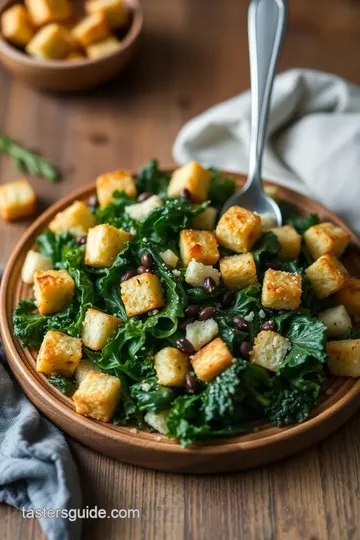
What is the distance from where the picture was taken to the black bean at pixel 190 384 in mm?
3938

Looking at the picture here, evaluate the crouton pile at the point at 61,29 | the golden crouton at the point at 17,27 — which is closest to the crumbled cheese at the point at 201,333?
the crouton pile at the point at 61,29

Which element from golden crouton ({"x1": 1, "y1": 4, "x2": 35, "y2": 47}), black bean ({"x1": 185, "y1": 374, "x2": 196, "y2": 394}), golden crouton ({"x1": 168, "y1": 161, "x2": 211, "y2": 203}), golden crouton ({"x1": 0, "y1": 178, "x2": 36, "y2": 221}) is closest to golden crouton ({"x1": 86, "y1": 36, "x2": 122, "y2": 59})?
golden crouton ({"x1": 1, "y1": 4, "x2": 35, "y2": 47})

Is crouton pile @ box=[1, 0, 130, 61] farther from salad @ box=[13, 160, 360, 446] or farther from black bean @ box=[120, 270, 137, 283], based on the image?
black bean @ box=[120, 270, 137, 283]

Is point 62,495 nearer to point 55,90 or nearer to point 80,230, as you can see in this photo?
point 80,230

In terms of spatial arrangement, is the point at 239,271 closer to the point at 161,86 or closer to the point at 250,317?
the point at 250,317

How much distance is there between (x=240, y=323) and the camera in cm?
415

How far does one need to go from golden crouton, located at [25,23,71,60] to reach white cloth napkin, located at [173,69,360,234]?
1176 millimetres

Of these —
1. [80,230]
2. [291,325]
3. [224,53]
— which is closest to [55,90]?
[224,53]

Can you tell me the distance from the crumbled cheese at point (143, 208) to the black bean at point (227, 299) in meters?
0.77

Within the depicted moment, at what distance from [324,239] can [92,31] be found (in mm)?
2739

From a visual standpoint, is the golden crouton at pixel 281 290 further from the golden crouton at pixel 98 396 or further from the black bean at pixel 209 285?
the golden crouton at pixel 98 396

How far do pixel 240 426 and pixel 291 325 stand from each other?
66 centimetres

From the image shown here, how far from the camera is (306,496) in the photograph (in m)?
3.98

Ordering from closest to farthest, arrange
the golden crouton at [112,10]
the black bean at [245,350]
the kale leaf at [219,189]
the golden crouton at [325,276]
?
the black bean at [245,350], the golden crouton at [325,276], the kale leaf at [219,189], the golden crouton at [112,10]
